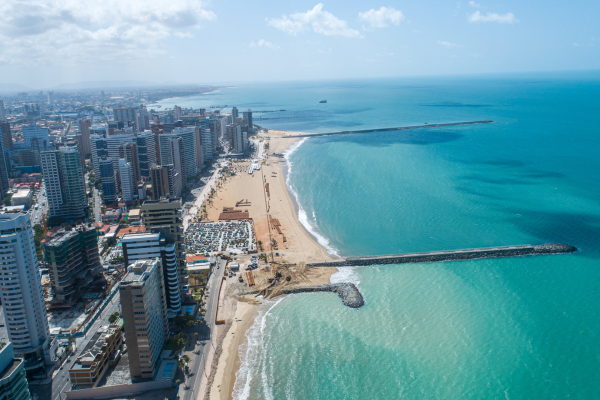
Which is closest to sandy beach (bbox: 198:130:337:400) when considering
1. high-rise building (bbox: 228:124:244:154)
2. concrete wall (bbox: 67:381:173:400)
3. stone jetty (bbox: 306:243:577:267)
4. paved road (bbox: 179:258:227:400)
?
paved road (bbox: 179:258:227:400)

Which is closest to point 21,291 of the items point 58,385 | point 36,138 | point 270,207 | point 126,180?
point 58,385

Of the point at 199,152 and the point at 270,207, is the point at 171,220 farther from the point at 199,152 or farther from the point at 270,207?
the point at 199,152

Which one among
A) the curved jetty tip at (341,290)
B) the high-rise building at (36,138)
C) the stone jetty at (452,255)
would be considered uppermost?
the high-rise building at (36,138)

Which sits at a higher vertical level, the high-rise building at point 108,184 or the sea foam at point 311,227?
the high-rise building at point 108,184

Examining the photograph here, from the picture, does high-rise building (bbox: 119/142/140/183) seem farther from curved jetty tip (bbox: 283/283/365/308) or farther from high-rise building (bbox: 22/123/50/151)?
curved jetty tip (bbox: 283/283/365/308)

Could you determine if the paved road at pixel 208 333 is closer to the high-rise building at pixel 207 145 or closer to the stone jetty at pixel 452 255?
the stone jetty at pixel 452 255

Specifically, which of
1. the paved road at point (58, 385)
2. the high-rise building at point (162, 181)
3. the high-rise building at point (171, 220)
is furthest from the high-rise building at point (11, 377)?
the high-rise building at point (162, 181)

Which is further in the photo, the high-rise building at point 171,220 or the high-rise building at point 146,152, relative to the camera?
the high-rise building at point 146,152
